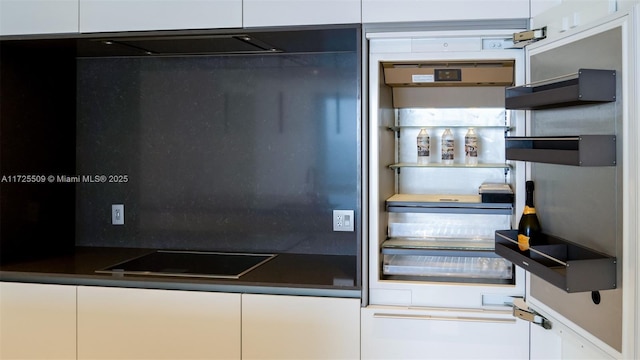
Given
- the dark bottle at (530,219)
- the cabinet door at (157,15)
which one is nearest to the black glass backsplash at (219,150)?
the cabinet door at (157,15)

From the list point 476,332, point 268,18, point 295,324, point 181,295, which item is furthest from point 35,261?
point 476,332

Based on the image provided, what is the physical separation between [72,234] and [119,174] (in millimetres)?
421

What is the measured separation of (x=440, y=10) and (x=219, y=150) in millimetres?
1305

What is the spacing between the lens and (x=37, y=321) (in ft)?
7.45

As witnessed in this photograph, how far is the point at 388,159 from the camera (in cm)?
Answer: 229

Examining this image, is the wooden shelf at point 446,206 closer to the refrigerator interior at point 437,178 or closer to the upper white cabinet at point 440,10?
the refrigerator interior at point 437,178

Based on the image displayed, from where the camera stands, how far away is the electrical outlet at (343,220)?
104 inches

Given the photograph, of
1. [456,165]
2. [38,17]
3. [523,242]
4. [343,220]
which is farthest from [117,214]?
[523,242]

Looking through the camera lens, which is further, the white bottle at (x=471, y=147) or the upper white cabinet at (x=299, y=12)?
the white bottle at (x=471, y=147)

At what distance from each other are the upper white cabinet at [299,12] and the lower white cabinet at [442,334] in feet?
3.72

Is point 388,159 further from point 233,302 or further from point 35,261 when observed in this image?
point 35,261

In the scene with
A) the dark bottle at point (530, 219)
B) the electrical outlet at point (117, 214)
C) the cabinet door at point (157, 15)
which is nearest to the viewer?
the dark bottle at point (530, 219)

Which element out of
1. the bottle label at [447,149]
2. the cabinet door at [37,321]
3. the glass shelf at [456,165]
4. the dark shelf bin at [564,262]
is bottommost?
the cabinet door at [37,321]

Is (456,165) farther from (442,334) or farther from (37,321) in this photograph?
(37,321)
